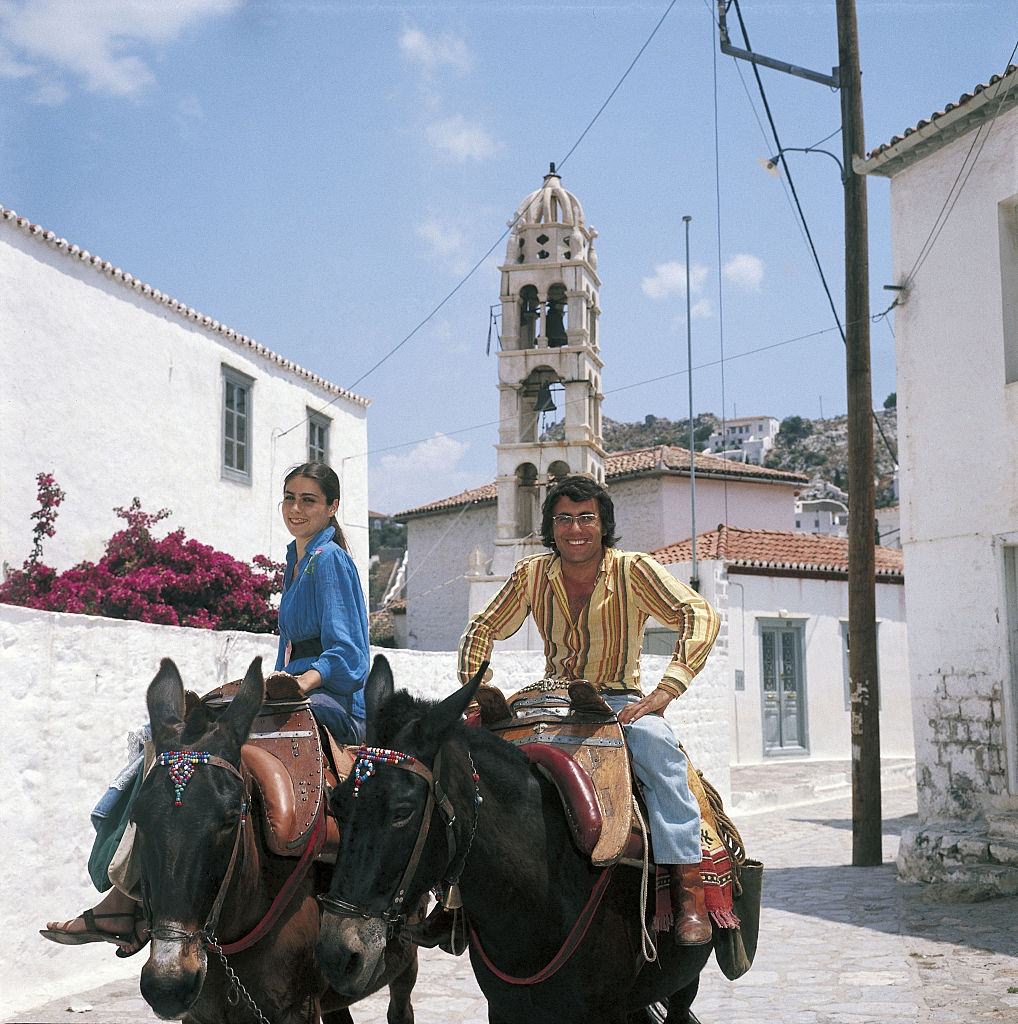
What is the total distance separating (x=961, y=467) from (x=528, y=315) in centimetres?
1385

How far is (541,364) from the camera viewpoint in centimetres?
2275

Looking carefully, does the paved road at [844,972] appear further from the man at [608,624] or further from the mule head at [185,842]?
the mule head at [185,842]

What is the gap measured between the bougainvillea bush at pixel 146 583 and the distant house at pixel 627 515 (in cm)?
1538

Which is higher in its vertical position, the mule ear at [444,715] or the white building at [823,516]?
the white building at [823,516]

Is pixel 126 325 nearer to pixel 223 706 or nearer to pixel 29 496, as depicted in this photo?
pixel 29 496

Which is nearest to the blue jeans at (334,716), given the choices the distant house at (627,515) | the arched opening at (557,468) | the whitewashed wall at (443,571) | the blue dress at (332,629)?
the blue dress at (332,629)

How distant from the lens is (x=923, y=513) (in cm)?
1091

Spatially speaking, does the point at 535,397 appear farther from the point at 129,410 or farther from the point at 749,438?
the point at 749,438

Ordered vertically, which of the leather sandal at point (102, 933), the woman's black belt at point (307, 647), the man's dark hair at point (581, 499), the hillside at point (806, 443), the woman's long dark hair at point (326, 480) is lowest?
the leather sandal at point (102, 933)

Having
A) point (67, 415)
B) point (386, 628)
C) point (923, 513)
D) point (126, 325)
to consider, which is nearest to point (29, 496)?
point (67, 415)

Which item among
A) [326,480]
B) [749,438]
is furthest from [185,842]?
[749,438]

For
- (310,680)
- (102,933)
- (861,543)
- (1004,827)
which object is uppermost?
(861,543)

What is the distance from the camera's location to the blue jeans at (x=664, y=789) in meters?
3.55

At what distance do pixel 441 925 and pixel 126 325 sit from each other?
1428 centimetres
